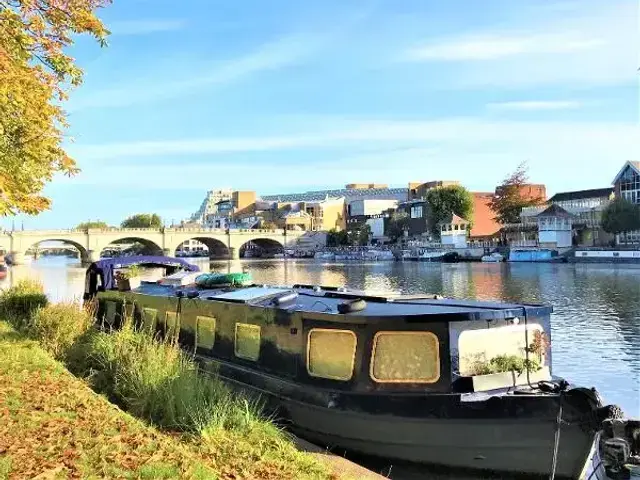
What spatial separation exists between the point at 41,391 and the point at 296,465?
393cm

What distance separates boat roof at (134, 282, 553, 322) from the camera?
28.1 feet

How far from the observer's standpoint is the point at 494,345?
873 cm

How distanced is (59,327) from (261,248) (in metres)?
145

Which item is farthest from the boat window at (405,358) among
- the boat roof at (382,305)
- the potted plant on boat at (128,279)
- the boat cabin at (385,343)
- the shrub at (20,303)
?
the shrub at (20,303)

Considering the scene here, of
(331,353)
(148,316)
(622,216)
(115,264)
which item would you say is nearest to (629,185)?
(622,216)

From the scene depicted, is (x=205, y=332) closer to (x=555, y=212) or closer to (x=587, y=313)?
(x=587, y=313)

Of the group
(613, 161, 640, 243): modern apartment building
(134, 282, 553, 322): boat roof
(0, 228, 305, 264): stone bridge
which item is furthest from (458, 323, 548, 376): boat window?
(0, 228, 305, 264): stone bridge

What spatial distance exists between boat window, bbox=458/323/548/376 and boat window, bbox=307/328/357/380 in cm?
156

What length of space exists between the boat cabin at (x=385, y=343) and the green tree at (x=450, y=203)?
10543cm

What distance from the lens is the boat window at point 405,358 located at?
8.41m

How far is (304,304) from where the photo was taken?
10609mm

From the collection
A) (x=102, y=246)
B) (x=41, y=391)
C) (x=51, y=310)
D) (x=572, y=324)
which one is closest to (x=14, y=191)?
(x=41, y=391)

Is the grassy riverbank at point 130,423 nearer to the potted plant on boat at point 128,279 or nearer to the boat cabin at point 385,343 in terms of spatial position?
the boat cabin at point 385,343

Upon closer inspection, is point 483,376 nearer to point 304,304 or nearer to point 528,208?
point 304,304
